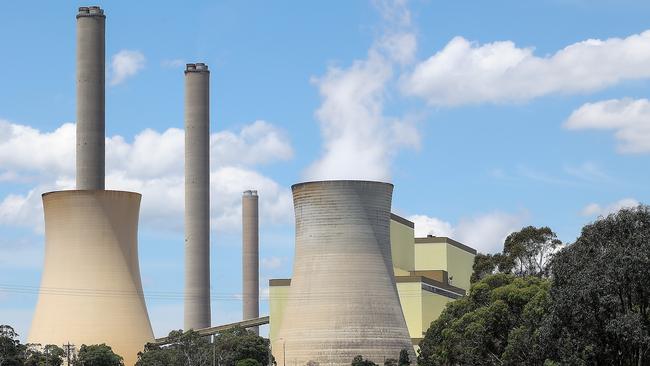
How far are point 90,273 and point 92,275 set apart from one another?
7.0 inches

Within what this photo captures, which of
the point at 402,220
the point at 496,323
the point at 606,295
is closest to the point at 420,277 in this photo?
the point at 402,220

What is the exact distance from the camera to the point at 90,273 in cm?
7588

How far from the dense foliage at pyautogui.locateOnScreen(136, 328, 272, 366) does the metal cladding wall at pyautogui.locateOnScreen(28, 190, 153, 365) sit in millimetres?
5344

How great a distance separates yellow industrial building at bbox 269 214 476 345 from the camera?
95250 mm

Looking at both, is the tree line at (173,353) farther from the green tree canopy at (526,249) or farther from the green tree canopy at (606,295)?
the green tree canopy at (606,295)

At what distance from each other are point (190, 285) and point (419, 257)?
2238 centimetres

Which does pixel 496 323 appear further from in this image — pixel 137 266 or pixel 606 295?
pixel 137 266

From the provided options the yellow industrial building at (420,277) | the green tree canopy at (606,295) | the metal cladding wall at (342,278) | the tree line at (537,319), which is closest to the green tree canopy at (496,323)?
the tree line at (537,319)

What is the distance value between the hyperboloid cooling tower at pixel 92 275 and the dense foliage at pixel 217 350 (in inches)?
189

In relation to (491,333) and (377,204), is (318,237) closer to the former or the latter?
(377,204)

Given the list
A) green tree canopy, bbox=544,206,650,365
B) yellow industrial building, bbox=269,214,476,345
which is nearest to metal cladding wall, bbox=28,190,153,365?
yellow industrial building, bbox=269,214,476,345

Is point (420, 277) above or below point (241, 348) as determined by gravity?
above

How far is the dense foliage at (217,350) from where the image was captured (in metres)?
86.8

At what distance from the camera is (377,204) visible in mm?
82688
